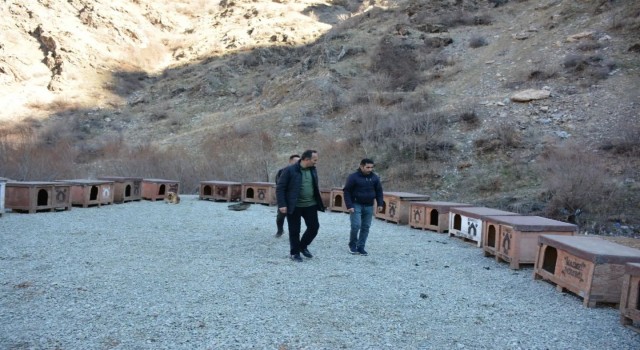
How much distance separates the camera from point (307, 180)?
8094 mm

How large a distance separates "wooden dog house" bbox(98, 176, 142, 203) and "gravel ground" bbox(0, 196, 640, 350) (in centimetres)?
699

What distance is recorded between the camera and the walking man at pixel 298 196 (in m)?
7.94

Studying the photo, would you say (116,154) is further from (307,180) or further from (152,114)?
(307,180)

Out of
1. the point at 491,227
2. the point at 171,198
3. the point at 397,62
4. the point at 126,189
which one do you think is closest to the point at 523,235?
the point at 491,227

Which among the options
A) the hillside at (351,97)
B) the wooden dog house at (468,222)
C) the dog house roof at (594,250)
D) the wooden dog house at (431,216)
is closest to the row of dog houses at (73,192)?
the hillside at (351,97)

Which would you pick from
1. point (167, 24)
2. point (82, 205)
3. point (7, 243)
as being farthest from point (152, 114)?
point (7, 243)

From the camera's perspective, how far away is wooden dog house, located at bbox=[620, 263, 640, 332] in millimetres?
5105

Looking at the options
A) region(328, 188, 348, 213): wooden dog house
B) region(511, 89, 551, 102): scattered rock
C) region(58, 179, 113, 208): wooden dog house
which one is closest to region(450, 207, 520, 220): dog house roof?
region(328, 188, 348, 213): wooden dog house

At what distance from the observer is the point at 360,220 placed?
29.2 feet

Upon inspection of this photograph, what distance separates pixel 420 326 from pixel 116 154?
27183mm

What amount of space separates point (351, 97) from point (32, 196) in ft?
68.6

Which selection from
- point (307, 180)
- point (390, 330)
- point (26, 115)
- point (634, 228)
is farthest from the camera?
point (26, 115)

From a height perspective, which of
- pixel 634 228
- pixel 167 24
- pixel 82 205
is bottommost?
pixel 82 205

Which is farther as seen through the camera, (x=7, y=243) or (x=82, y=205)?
(x=82, y=205)
